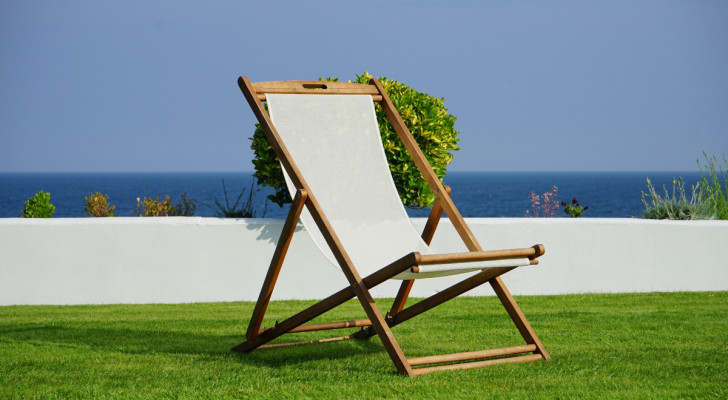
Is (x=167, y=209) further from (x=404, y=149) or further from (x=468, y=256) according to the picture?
(x=468, y=256)

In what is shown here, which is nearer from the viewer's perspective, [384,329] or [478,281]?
[384,329]

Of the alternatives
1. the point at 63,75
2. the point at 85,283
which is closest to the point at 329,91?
the point at 85,283

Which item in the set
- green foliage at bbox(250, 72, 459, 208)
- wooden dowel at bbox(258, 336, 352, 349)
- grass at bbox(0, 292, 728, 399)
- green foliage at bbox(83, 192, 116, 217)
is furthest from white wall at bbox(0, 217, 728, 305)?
wooden dowel at bbox(258, 336, 352, 349)

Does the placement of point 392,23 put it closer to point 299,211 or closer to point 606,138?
point 606,138

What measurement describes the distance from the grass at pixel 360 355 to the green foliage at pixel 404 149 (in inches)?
40.6

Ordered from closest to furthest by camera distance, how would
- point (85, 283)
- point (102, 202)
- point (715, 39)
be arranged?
point (85, 283)
point (102, 202)
point (715, 39)

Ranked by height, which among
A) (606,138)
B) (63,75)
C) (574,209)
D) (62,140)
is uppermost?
(574,209)

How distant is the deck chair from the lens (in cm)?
334

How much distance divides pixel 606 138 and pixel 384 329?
Answer: 69553 millimetres

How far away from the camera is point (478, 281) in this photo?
133 inches

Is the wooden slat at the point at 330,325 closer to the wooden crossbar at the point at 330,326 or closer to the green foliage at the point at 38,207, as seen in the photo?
the wooden crossbar at the point at 330,326

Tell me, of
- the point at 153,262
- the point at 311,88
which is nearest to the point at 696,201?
the point at 311,88

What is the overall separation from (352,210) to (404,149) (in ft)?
7.69

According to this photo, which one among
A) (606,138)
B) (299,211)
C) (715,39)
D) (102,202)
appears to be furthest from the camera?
(715,39)
